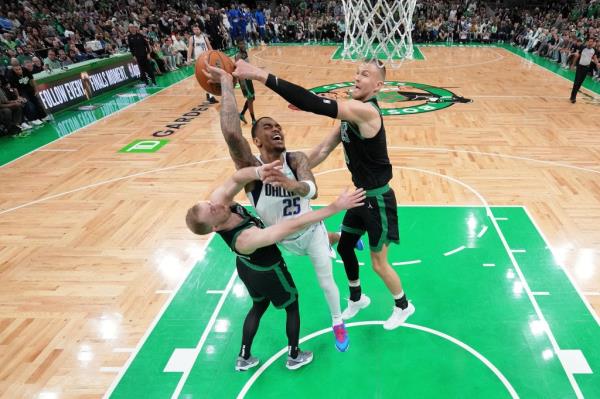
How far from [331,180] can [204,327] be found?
3315 mm

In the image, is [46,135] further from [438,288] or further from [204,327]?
[438,288]

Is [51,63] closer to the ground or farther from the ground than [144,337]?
farther from the ground

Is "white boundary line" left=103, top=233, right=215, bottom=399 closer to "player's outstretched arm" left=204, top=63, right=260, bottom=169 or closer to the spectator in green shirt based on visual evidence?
"player's outstretched arm" left=204, top=63, right=260, bottom=169

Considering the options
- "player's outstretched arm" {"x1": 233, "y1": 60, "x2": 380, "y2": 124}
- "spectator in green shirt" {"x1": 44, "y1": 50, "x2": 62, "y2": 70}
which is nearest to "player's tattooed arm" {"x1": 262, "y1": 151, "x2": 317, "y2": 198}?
"player's outstretched arm" {"x1": 233, "y1": 60, "x2": 380, "y2": 124}

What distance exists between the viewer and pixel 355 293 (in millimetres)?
3781

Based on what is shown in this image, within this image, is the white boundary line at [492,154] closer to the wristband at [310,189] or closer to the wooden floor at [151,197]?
the wooden floor at [151,197]

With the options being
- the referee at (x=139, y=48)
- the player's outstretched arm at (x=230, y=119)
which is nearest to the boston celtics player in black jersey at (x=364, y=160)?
the player's outstretched arm at (x=230, y=119)

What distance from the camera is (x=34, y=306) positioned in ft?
13.4

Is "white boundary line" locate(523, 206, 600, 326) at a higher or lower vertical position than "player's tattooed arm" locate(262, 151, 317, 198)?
lower

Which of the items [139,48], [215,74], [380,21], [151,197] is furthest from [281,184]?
[139,48]

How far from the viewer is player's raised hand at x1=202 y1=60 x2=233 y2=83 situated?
2.90m

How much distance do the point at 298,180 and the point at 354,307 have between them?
1.57 metres

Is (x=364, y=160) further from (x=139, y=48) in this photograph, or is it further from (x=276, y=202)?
(x=139, y=48)

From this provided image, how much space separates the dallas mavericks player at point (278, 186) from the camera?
111 inches
